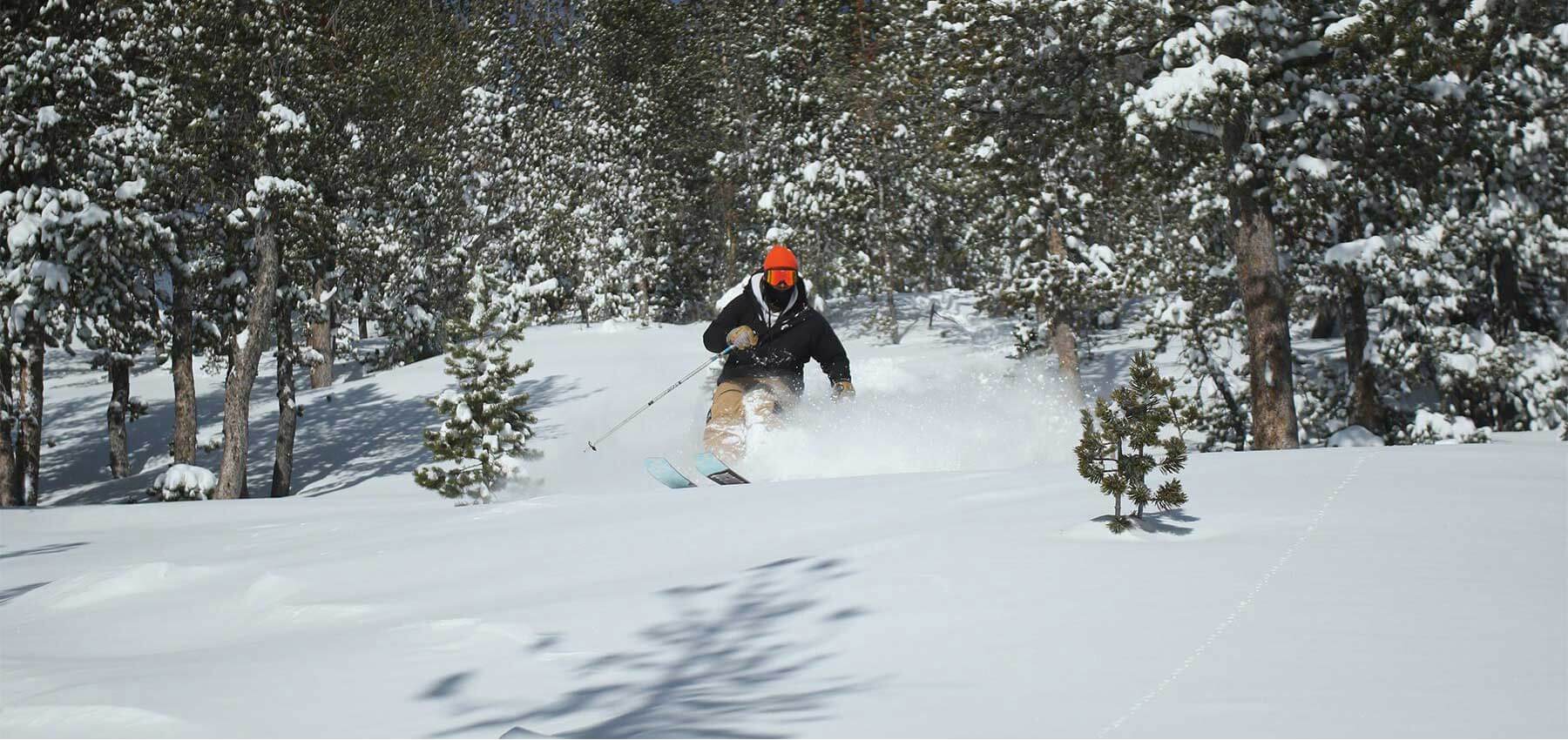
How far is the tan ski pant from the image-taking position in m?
10.8

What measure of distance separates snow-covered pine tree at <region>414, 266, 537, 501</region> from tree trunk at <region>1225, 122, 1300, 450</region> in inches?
391

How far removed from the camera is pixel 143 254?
20.6 metres

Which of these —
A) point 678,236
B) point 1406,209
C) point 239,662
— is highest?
point 678,236

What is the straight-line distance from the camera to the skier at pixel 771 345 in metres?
11.1

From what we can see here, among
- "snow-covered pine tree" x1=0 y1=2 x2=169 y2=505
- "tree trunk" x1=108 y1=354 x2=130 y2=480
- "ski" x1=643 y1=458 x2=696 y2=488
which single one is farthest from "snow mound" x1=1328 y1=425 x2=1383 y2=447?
"tree trunk" x1=108 y1=354 x2=130 y2=480

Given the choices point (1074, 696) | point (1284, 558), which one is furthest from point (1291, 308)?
point (1074, 696)

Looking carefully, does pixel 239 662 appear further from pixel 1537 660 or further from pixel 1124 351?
pixel 1124 351

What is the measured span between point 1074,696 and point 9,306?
2079 centimetres

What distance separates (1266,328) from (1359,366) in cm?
504

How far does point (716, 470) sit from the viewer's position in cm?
986

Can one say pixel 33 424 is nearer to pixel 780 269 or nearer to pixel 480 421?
pixel 480 421

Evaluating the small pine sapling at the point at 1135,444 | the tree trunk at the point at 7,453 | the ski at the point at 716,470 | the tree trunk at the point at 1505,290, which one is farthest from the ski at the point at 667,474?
the tree trunk at the point at 7,453

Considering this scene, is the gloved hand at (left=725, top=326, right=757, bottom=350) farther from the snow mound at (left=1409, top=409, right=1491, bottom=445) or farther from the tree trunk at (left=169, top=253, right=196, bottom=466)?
the tree trunk at (left=169, top=253, right=196, bottom=466)

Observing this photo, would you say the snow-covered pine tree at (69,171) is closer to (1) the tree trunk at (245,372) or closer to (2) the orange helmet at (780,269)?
(1) the tree trunk at (245,372)
